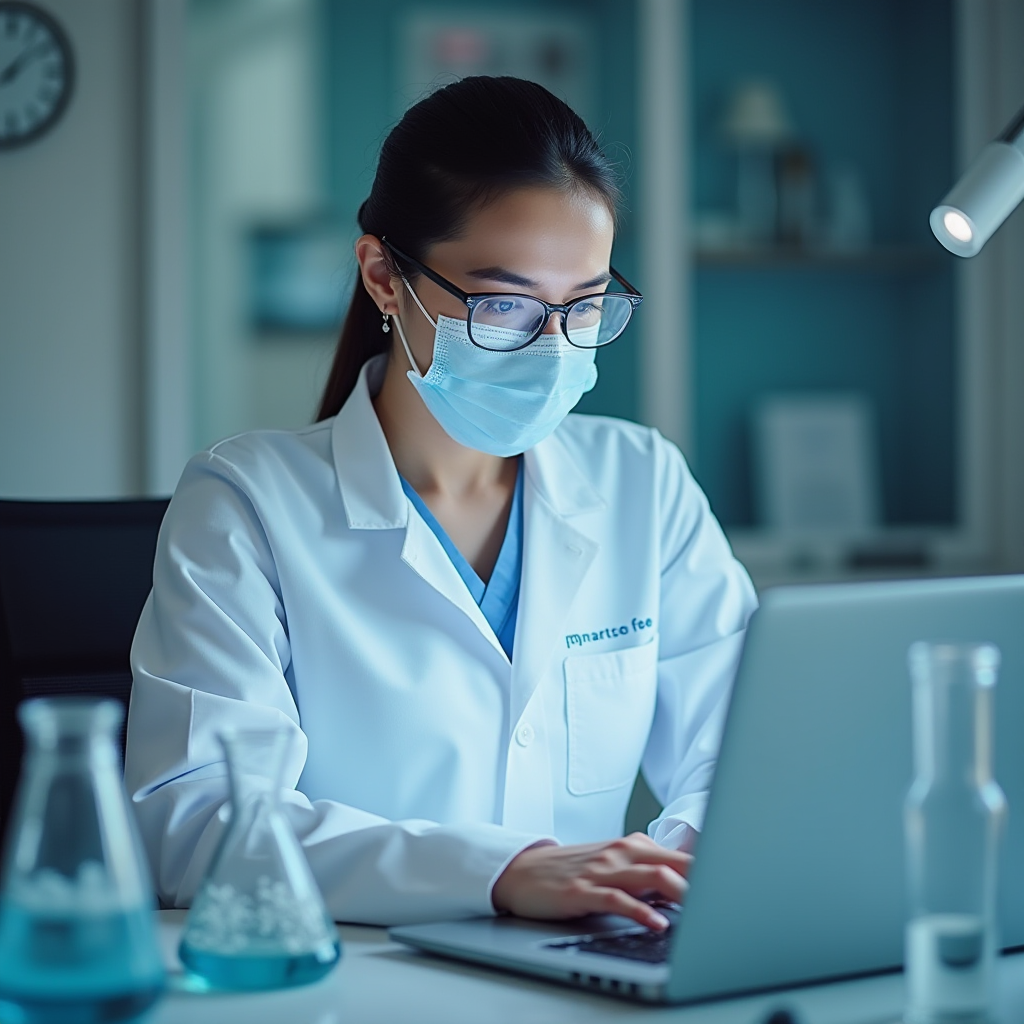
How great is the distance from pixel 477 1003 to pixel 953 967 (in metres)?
0.27

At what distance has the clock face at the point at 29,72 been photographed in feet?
9.20

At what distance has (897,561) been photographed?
3.41m

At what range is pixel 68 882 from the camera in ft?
2.21

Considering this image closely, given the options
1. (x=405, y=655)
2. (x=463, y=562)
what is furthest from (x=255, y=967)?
(x=463, y=562)

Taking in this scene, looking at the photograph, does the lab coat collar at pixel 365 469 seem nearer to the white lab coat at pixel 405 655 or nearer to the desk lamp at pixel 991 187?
the white lab coat at pixel 405 655

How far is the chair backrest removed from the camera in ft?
5.29

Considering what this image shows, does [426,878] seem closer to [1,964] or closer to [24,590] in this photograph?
[1,964]

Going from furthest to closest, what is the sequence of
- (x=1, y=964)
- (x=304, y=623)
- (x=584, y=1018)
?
(x=304, y=623) < (x=584, y=1018) < (x=1, y=964)

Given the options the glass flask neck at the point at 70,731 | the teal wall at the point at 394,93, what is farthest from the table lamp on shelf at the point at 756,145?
the glass flask neck at the point at 70,731

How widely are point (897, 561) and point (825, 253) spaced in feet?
2.58

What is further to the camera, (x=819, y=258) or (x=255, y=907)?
(x=819, y=258)

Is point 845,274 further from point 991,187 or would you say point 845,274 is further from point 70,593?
point 991,187

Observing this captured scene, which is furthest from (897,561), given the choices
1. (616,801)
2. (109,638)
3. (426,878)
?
(426,878)

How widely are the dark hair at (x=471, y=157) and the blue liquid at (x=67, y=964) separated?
94 cm
